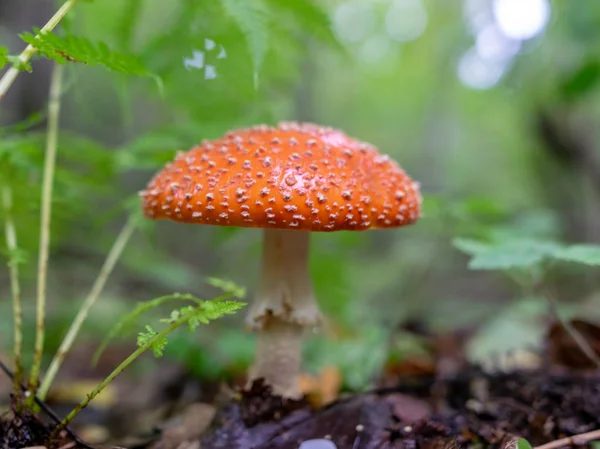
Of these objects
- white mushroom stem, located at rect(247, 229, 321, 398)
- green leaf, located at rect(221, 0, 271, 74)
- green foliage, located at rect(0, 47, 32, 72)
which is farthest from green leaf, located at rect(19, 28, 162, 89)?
white mushroom stem, located at rect(247, 229, 321, 398)

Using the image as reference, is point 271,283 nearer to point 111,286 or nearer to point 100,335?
point 100,335

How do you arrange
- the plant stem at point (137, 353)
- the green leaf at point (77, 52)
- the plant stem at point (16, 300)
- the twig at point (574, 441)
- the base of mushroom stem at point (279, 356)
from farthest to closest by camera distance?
the base of mushroom stem at point (279, 356)
the plant stem at point (16, 300)
the twig at point (574, 441)
the green leaf at point (77, 52)
the plant stem at point (137, 353)

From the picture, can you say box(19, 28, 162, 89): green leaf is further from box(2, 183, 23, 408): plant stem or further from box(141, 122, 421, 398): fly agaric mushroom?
box(2, 183, 23, 408): plant stem

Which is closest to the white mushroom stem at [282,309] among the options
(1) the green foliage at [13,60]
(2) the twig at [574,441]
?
(2) the twig at [574,441]

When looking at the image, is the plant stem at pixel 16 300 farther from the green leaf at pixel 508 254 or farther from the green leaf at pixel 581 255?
the green leaf at pixel 581 255

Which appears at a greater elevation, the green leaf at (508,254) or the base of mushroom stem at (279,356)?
the green leaf at (508,254)

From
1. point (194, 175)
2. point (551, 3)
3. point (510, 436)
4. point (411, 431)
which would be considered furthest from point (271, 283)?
point (551, 3)
